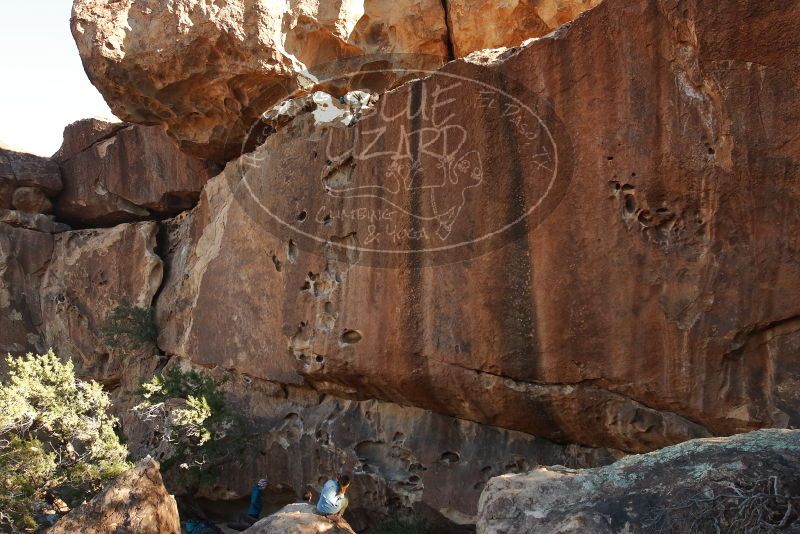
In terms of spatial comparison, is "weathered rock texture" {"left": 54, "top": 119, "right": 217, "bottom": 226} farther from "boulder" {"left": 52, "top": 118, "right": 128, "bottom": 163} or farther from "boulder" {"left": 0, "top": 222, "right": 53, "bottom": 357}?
"boulder" {"left": 0, "top": 222, "right": 53, "bottom": 357}

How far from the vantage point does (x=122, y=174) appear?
12.7 metres

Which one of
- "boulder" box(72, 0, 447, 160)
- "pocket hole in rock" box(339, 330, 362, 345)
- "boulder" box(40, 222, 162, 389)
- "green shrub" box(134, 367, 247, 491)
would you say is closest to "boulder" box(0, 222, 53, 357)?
"boulder" box(40, 222, 162, 389)

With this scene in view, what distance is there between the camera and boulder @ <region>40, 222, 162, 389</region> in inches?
446

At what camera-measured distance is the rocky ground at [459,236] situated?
528 centimetres

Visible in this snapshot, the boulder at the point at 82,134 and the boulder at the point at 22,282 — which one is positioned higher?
the boulder at the point at 82,134

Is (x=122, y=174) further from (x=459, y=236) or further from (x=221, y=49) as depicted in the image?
(x=459, y=236)

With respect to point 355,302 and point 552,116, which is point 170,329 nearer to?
point 355,302

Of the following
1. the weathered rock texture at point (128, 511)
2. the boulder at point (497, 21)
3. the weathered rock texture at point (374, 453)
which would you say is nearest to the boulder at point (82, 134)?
the weathered rock texture at point (374, 453)

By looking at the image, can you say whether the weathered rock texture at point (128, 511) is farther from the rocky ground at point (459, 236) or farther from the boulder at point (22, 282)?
the boulder at point (22, 282)

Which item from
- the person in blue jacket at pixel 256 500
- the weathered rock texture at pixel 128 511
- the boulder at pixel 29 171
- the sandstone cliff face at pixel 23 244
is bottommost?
the person in blue jacket at pixel 256 500

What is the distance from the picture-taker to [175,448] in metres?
8.61

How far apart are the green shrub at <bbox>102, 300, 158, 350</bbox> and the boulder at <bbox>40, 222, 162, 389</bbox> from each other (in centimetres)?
8

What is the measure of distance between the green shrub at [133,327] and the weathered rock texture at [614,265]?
13.0ft

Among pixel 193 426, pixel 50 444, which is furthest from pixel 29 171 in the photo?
pixel 193 426
